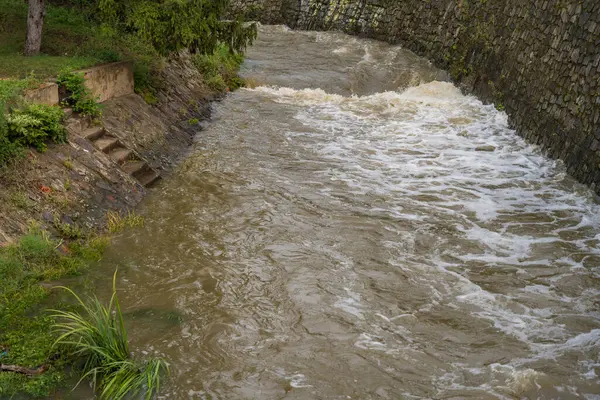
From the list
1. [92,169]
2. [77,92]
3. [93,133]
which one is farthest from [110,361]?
[77,92]

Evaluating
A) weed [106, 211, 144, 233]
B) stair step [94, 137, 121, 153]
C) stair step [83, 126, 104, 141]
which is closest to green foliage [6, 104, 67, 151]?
stair step [83, 126, 104, 141]

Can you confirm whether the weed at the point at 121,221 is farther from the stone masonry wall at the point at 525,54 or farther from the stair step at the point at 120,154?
the stone masonry wall at the point at 525,54

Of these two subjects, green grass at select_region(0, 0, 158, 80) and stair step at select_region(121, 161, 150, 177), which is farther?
green grass at select_region(0, 0, 158, 80)

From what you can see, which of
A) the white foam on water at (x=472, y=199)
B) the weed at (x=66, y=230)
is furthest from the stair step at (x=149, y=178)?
the white foam on water at (x=472, y=199)

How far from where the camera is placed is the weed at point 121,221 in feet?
29.4

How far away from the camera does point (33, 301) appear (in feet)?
23.2

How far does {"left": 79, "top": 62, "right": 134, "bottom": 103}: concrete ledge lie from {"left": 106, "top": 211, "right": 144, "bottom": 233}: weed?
8.75 ft

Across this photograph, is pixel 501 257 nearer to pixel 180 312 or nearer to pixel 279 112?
pixel 180 312

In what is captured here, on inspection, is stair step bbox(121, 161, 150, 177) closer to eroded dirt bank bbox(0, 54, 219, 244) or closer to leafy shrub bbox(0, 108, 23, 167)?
eroded dirt bank bbox(0, 54, 219, 244)

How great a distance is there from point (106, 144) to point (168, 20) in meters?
3.02

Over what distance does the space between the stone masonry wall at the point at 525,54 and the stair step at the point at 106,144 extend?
7.75m

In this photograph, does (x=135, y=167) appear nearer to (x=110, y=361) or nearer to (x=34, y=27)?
(x=34, y=27)

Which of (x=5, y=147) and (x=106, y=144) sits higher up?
(x=5, y=147)

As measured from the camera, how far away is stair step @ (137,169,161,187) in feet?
34.9
